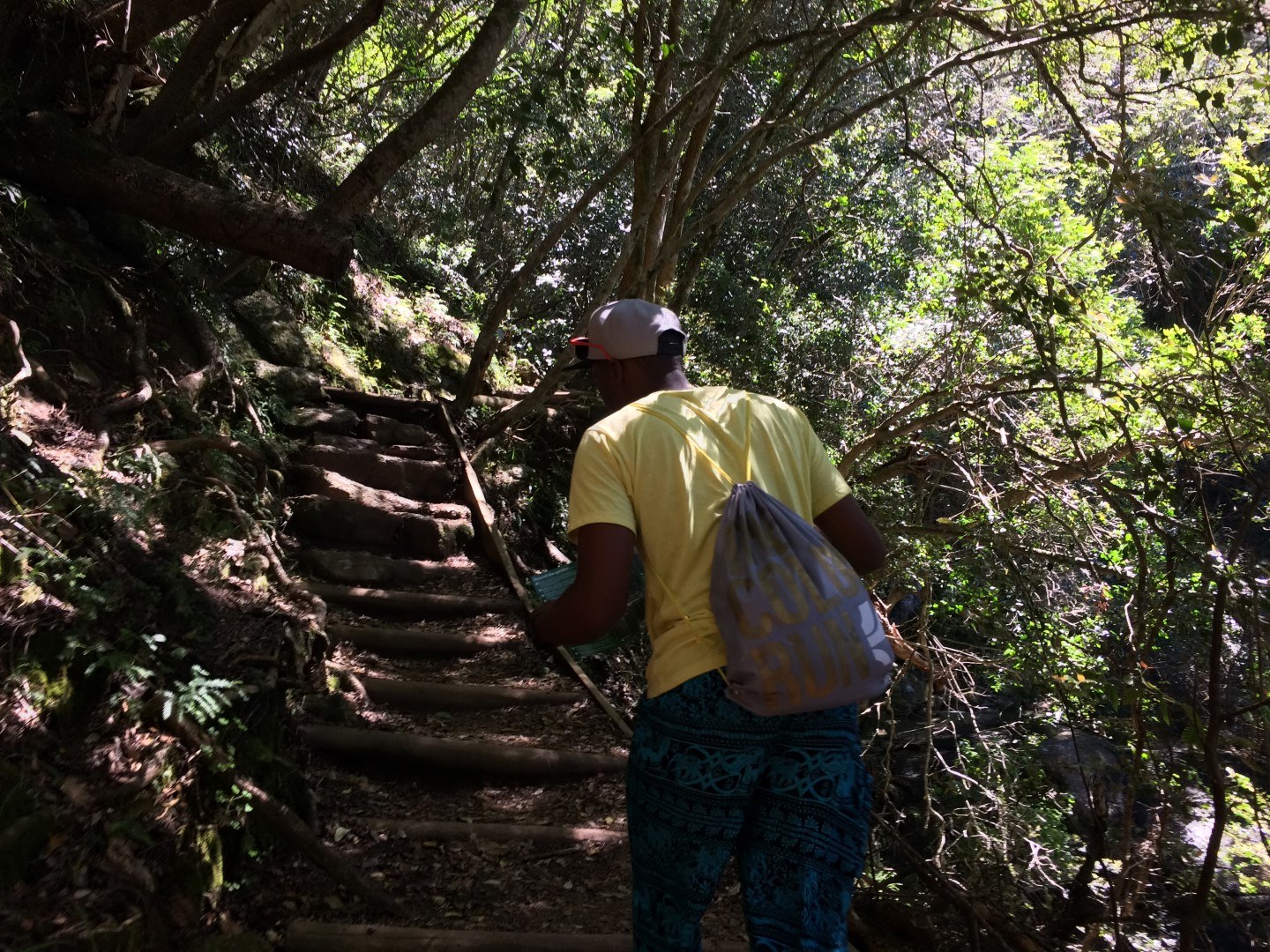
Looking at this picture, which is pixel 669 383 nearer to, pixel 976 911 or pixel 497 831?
pixel 497 831

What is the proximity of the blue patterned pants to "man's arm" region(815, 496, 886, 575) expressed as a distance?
383 mm

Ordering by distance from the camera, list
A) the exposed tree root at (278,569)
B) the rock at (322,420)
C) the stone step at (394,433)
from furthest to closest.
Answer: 1. the stone step at (394,433)
2. the rock at (322,420)
3. the exposed tree root at (278,569)

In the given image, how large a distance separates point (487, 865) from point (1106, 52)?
5.49 meters

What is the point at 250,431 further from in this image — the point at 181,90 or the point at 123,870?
the point at 123,870

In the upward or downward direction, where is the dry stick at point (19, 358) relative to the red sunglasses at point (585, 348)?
→ upward

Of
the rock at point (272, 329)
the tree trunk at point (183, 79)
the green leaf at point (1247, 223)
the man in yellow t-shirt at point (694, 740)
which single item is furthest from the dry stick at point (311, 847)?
the rock at point (272, 329)

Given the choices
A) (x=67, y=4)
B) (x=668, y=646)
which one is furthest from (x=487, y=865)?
(x=67, y=4)

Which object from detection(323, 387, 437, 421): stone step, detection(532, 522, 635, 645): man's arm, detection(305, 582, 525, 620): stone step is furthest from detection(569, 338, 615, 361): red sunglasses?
detection(323, 387, 437, 421): stone step

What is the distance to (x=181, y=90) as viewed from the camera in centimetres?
650

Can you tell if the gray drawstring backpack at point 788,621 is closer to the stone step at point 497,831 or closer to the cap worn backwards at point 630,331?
the cap worn backwards at point 630,331

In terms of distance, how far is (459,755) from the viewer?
172 inches

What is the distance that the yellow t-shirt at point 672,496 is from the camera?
72.3 inches

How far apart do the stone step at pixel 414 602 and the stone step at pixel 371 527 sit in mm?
592

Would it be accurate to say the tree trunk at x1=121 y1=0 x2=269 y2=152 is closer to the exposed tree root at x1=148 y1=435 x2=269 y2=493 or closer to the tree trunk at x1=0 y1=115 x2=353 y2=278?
the tree trunk at x1=0 y1=115 x2=353 y2=278
